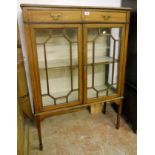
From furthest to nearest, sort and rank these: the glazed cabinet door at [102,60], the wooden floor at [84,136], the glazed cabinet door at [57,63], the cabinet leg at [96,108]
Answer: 1. the cabinet leg at [96,108]
2. the wooden floor at [84,136]
3. the glazed cabinet door at [102,60]
4. the glazed cabinet door at [57,63]

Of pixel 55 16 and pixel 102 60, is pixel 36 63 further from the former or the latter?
pixel 102 60

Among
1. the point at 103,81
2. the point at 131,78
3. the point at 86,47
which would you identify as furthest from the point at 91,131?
the point at 86,47

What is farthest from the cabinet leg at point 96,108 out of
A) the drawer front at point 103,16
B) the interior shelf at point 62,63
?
the drawer front at point 103,16

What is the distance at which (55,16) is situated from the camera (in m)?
1.25

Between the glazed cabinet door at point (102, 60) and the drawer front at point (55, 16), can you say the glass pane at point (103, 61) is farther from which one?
the drawer front at point (55, 16)

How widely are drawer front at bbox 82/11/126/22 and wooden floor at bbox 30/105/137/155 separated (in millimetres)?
1289

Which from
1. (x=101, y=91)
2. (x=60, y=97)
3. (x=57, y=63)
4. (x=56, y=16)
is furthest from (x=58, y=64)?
(x=101, y=91)

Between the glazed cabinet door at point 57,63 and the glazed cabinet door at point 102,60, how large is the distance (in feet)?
0.32

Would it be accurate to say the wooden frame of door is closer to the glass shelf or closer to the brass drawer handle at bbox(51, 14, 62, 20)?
the brass drawer handle at bbox(51, 14, 62, 20)

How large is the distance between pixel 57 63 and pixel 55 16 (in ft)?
1.54

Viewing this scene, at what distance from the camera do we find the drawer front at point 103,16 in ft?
4.38

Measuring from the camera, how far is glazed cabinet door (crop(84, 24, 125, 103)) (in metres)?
1.47

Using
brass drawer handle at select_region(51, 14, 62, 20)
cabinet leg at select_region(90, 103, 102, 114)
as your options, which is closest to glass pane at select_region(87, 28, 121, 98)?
brass drawer handle at select_region(51, 14, 62, 20)
